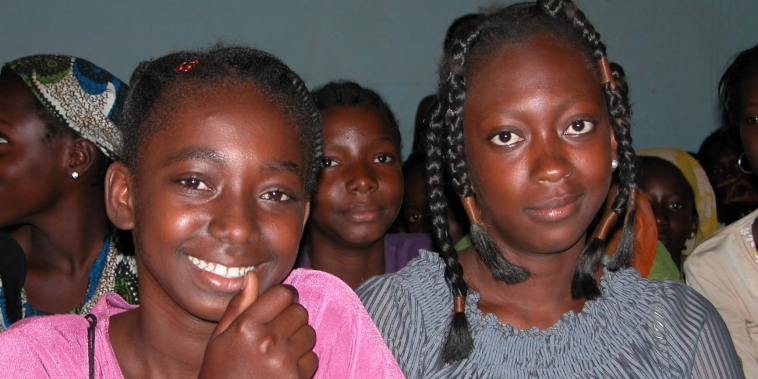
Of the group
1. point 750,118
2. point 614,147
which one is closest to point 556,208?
point 614,147

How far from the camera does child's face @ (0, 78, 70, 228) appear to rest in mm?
2256

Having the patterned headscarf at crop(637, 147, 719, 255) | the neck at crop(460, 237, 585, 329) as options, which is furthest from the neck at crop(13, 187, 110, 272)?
the patterned headscarf at crop(637, 147, 719, 255)

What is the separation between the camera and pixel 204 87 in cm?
137

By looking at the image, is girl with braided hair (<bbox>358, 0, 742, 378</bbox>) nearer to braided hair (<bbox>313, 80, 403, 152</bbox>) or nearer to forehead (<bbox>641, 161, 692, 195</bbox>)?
braided hair (<bbox>313, 80, 403, 152</bbox>)

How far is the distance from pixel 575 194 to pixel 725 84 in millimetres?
1780

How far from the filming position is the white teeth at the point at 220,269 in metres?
1.30

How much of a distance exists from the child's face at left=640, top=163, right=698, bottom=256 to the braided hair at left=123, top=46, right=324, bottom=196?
8.04ft

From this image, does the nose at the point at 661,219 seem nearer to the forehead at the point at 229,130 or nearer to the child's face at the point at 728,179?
the child's face at the point at 728,179

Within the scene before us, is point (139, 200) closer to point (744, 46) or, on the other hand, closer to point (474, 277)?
point (474, 277)

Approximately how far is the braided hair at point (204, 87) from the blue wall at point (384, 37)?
2337mm

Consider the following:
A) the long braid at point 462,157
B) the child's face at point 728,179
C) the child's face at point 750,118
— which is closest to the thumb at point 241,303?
the long braid at point 462,157

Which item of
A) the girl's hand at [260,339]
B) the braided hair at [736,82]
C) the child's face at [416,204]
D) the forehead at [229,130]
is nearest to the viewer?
the girl's hand at [260,339]

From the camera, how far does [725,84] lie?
2.85m

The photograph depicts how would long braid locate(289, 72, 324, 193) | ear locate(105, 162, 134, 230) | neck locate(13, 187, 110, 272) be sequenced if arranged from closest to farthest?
ear locate(105, 162, 134, 230)
long braid locate(289, 72, 324, 193)
neck locate(13, 187, 110, 272)
